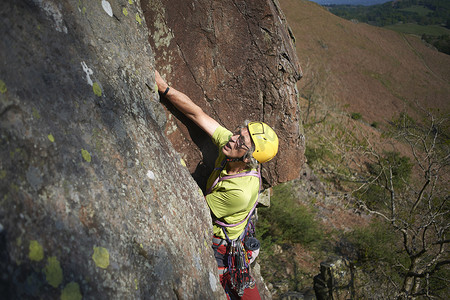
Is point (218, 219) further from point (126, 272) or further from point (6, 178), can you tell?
point (6, 178)

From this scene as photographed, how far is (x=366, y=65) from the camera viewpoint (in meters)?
30.0

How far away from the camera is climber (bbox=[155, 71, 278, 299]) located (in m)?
2.59

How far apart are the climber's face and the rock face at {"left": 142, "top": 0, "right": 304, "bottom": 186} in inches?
23.6

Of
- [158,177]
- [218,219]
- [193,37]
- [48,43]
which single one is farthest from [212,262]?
[193,37]

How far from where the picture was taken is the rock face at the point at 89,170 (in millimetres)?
1092

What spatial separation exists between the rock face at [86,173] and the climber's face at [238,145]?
628mm

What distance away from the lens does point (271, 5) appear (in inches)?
117

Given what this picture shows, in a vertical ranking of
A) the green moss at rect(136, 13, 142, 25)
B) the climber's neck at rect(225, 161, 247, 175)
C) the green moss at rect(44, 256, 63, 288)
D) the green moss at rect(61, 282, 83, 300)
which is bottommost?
the climber's neck at rect(225, 161, 247, 175)

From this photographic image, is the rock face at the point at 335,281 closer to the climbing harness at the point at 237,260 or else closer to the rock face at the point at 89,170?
the climbing harness at the point at 237,260

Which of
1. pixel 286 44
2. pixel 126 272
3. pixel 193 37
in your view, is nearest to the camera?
pixel 126 272

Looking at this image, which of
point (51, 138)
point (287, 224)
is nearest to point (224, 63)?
point (51, 138)

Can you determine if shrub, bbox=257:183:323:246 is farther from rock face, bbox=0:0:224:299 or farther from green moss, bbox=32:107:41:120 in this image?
green moss, bbox=32:107:41:120

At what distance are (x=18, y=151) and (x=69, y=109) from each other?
14.3 inches

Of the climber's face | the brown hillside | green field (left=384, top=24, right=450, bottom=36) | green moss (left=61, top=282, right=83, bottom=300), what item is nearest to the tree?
the climber's face
